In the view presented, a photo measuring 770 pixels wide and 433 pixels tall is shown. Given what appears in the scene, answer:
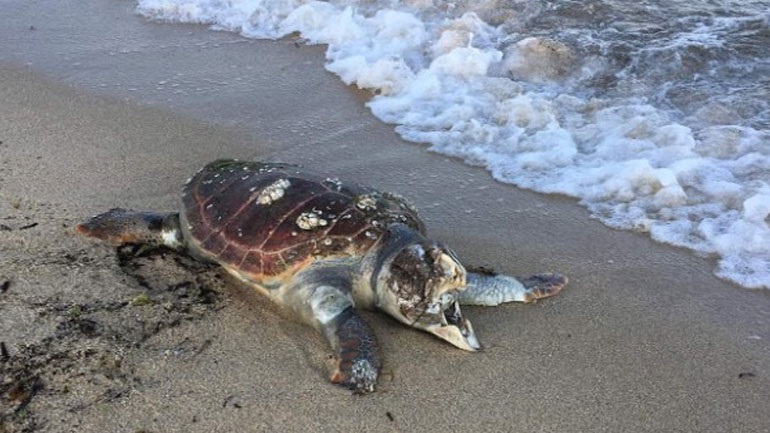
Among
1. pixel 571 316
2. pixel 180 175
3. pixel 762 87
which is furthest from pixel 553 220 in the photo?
pixel 762 87

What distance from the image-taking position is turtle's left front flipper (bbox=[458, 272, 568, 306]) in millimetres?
3146

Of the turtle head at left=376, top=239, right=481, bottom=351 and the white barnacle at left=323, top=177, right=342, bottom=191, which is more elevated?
the white barnacle at left=323, top=177, right=342, bottom=191

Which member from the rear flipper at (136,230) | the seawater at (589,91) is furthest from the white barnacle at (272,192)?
the seawater at (589,91)

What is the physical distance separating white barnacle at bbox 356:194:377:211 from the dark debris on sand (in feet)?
2.36

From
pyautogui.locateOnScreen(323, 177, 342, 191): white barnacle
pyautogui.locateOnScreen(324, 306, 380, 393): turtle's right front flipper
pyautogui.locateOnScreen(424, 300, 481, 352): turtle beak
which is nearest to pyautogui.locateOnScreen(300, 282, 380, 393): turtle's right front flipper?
pyautogui.locateOnScreen(324, 306, 380, 393): turtle's right front flipper

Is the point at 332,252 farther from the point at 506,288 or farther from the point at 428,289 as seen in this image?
the point at 506,288

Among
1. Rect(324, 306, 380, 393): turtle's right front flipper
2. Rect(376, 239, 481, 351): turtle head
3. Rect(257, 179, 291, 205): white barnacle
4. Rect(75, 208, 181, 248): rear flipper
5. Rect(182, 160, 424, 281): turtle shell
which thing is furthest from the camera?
Rect(75, 208, 181, 248): rear flipper

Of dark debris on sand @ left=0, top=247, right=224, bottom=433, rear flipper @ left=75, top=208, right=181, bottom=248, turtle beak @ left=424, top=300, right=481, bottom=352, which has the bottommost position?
dark debris on sand @ left=0, top=247, right=224, bottom=433

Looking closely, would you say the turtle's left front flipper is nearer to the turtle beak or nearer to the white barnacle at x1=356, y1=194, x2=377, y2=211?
the turtle beak

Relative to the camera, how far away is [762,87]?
5.26 m

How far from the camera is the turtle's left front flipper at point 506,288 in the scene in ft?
10.3

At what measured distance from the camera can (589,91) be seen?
5410 millimetres

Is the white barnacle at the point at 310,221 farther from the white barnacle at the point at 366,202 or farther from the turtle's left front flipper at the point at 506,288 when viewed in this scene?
the turtle's left front flipper at the point at 506,288

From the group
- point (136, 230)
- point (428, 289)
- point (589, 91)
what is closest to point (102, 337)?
point (136, 230)
